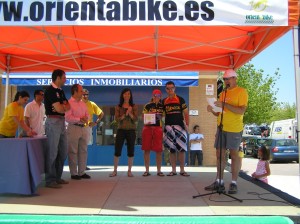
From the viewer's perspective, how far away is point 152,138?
7.17 meters

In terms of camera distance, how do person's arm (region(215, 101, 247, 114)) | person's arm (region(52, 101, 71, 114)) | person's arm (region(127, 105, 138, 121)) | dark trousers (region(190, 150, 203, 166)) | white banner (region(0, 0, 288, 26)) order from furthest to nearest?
dark trousers (region(190, 150, 203, 166))
person's arm (region(127, 105, 138, 121))
person's arm (region(52, 101, 71, 114))
person's arm (region(215, 101, 247, 114))
white banner (region(0, 0, 288, 26))

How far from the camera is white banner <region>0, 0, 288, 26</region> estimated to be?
15.6ft

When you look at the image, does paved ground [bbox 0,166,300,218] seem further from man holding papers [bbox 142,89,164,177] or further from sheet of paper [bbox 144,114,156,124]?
sheet of paper [bbox 144,114,156,124]

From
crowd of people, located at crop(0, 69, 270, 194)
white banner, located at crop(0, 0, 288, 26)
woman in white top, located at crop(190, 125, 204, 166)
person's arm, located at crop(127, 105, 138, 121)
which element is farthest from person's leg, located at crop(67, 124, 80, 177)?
woman in white top, located at crop(190, 125, 204, 166)

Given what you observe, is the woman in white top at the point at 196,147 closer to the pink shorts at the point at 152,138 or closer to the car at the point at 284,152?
the pink shorts at the point at 152,138

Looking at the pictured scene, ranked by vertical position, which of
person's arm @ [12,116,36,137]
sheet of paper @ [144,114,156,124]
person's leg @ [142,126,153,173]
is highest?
sheet of paper @ [144,114,156,124]

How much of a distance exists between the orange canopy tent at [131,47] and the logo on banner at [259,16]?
0.84m

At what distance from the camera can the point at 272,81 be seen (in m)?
33.1

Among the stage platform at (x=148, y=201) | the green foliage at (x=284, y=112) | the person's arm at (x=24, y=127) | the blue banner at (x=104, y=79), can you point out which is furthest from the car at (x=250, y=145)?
the green foliage at (x=284, y=112)

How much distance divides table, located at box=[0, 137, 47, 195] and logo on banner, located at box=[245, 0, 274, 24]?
347 cm

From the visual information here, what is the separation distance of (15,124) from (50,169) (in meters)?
1.56

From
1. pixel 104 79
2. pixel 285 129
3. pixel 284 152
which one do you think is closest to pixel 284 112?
pixel 285 129

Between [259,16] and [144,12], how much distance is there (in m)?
1.49

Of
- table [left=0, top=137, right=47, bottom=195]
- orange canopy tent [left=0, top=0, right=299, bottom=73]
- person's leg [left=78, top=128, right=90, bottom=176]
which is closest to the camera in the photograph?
table [left=0, top=137, right=47, bottom=195]
